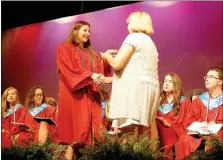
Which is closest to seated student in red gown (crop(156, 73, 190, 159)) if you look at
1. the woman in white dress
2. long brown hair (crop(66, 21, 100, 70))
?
the woman in white dress

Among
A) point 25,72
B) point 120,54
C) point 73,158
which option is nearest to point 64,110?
point 73,158

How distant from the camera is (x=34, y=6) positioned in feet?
18.2

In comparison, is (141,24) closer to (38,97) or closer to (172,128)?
(172,128)

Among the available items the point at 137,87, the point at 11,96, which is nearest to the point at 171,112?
the point at 137,87

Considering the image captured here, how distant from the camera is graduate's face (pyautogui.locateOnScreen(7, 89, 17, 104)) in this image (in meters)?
5.39

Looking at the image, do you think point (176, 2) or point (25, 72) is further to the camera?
point (25, 72)

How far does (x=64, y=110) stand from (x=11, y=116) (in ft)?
3.01

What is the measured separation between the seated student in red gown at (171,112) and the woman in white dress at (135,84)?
0.40 metres

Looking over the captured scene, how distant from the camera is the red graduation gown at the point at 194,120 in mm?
4547

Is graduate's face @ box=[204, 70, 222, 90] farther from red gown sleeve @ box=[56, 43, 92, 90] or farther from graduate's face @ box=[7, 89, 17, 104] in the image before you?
graduate's face @ box=[7, 89, 17, 104]

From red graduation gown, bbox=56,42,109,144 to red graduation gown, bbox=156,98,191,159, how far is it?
584mm

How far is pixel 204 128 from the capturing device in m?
4.55

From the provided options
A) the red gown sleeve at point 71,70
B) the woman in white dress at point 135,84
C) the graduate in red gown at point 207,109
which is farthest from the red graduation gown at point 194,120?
the red gown sleeve at point 71,70

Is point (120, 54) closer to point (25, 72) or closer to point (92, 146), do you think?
point (92, 146)
